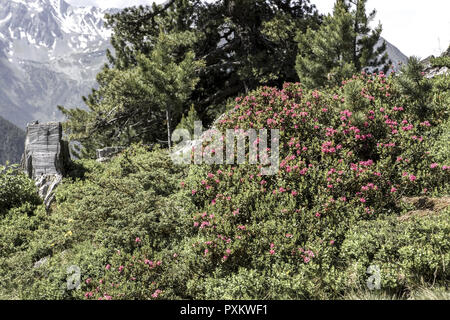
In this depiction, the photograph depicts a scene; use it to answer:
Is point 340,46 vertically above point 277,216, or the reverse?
point 340,46

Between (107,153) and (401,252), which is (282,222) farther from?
(107,153)

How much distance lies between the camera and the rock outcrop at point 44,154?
11.4 metres

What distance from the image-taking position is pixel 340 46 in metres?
13.2

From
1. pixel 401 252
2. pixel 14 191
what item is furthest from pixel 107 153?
pixel 401 252

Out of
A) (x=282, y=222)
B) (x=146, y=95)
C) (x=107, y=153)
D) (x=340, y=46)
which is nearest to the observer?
(x=282, y=222)

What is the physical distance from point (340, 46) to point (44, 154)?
40.8 ft

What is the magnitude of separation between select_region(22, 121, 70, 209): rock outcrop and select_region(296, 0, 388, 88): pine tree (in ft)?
34.5

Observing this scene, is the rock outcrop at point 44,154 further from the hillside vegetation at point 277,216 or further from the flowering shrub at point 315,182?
the flowering shrub at point 315,182

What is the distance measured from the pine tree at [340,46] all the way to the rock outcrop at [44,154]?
10.5m

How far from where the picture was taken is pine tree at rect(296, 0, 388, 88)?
1299cm

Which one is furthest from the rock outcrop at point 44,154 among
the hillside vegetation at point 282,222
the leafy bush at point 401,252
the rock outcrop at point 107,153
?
the leafy bush at point 401,252

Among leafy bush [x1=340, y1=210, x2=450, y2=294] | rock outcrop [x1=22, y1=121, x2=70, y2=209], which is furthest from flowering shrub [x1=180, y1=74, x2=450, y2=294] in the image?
rock outcrop [x1=22, y1=121, x2=70, y2=209]

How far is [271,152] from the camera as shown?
7297 millimetres
